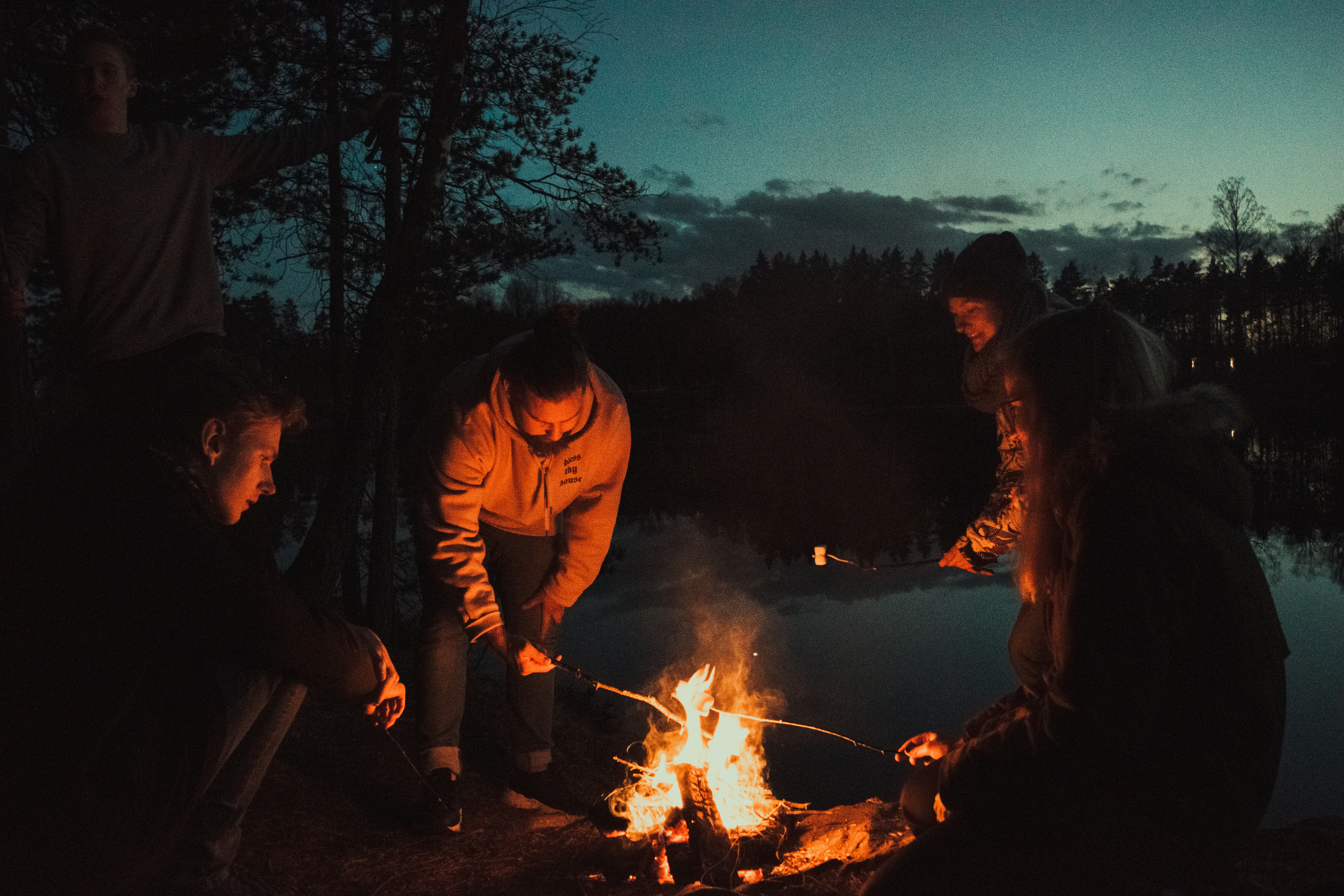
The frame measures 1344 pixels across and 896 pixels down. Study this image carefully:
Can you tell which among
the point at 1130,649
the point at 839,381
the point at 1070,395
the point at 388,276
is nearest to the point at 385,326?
the point at 388,276

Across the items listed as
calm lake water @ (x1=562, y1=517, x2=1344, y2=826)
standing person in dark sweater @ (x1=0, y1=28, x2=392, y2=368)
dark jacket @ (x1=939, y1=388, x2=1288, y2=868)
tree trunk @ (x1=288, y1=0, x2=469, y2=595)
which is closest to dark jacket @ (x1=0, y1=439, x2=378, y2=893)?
standing person in dark sweater @ (x1=0, y1=28, x2=392, y2=368)

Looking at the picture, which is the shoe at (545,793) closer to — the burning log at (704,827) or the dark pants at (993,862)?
the burning log at (704,827)

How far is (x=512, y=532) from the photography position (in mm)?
3748

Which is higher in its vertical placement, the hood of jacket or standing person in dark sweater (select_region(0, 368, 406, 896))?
the hood of jacket

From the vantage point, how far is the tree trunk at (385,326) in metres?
5.75

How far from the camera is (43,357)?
7.17 metres

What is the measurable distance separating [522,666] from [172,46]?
5.12 m

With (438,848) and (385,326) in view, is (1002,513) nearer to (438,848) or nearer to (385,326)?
(438,848)

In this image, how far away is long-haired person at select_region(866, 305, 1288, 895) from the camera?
1.85 metres

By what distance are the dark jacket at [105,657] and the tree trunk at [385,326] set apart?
3.83 m

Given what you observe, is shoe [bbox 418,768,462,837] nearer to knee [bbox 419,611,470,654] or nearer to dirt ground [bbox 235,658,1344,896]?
Answer: dirt ground [bbox 235,658,1344,896]

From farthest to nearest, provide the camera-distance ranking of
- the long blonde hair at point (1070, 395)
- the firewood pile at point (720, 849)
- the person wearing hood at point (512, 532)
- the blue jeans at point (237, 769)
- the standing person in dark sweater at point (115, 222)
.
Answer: the person wearing hood at point (512, 532) < the firewood pile at point (720, 849) < the standing person in dark sweater at point (115, 222) < the blue jeans at point (237, 769) < the long blonde hair at point (1070, 395)

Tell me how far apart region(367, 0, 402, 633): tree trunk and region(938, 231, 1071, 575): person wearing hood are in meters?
3.99

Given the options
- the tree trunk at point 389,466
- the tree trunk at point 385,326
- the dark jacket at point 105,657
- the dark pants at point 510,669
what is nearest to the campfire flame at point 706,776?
the dark pants at point 510,669
